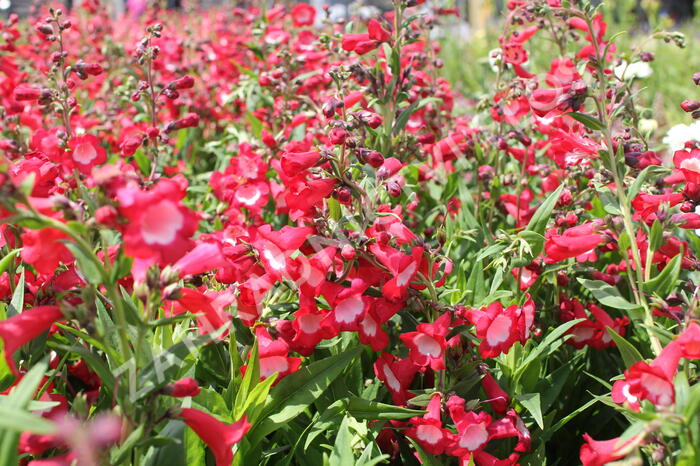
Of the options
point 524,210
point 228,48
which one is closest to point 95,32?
point 228,48

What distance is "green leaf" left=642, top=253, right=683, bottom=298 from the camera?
169 cm

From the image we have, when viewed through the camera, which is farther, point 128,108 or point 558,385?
point 128,108

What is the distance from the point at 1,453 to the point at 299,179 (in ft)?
3.13

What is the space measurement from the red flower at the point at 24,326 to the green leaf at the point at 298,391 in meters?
0.61

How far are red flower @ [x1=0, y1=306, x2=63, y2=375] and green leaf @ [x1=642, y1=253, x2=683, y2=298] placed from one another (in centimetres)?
145

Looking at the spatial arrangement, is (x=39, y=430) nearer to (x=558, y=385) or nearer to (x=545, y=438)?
(x=545, y=438)

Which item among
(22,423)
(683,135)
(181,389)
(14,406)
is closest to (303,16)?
(683,135)

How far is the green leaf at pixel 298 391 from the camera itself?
163 centimetres

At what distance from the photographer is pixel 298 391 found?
1700 mm

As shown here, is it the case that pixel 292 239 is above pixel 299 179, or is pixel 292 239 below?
below

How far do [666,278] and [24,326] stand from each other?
5.14 ft

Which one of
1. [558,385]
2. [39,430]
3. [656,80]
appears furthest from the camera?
[656,80]

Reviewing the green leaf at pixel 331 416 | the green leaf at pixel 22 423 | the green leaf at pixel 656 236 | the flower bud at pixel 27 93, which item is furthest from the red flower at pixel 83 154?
the green leaf at pixel 656 236

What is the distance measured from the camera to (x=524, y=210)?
2.65 meters
